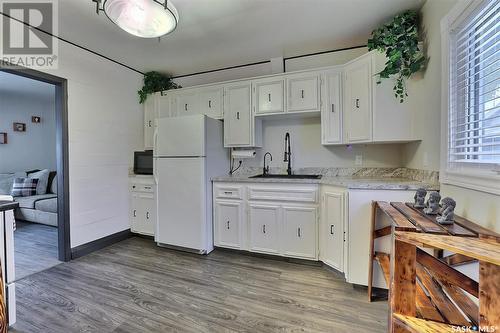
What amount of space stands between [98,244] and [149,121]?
6.24ft

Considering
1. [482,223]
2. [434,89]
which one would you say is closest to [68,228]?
[482,223]

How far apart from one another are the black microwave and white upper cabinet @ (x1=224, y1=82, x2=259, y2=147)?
1.23 metres

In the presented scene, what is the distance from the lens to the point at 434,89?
1828 mm

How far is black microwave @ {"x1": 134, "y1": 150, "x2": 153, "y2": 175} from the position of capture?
3438 mm

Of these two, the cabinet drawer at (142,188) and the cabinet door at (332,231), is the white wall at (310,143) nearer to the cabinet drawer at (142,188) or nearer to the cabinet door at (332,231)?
the cabinet door at (332,231)

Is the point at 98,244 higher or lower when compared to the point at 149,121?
lower

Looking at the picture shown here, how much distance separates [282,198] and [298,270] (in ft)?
2.51

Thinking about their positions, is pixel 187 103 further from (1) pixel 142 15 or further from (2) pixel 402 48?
(2) pixel 402 48

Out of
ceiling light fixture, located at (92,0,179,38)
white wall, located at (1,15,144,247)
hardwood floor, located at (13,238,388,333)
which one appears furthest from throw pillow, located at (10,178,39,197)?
ceiling light fixture, located at (92,0,179,38)

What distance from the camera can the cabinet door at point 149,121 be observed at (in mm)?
3639

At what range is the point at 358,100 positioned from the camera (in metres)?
2.37

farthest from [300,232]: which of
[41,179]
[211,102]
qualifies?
[41,179]

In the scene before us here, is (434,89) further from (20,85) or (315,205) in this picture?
(20,85)

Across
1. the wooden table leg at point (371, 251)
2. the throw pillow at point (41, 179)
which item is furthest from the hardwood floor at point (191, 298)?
the throw pillow at point (41, 179)
